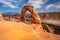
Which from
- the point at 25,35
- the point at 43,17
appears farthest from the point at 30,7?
the point at 43,17

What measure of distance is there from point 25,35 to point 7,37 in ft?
1.45

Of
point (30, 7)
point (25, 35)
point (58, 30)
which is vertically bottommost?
point (58, 30)

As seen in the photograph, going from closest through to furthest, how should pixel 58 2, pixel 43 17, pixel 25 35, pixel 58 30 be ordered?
pixel 25 35
pixel 58 2
pixel 58 30
pixel 43 17

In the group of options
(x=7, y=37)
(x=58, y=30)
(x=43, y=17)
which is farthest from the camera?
(x=43, y=17)

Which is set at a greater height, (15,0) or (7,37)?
(15,0)

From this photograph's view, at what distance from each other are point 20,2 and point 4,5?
2.45 feet

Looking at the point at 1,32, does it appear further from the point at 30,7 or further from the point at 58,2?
the point at 58,2

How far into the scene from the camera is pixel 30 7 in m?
6.37

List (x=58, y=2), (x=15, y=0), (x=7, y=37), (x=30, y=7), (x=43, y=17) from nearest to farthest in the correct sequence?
(x=7, y=37) → (x=30, y=7) → (x=15, y=0) → (x=58, y=2) → (x=43, y=17)

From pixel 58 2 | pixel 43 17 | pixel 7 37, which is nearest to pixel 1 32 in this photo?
pixel 7 37

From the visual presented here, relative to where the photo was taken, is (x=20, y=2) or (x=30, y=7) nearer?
(x=30, y=7)

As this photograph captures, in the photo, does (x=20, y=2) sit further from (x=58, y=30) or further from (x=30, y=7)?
(x=58, y=30)

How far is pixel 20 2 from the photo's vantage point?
7555mm

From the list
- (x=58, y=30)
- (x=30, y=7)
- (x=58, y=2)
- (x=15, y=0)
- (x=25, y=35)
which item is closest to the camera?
(x=25, y=35)
